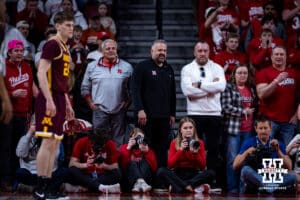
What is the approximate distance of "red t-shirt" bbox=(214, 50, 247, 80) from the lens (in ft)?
43.6

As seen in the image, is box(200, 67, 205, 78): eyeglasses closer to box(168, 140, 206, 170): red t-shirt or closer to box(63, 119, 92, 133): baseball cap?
box(168, 140, 206, 170): red t-shirt

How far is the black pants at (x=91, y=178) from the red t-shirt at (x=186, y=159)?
0.75m

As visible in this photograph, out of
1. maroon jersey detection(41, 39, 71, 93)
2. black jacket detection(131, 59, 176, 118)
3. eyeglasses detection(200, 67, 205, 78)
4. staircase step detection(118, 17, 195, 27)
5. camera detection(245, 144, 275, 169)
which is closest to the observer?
maroon jersey detection(41, 39, 71, 93)

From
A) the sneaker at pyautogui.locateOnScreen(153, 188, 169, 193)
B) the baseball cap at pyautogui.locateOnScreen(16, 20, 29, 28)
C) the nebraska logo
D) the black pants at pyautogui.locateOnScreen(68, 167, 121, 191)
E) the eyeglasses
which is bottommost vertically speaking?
the sneaker at pyautogui.locateOnScreen(153, 188, 169, 193)

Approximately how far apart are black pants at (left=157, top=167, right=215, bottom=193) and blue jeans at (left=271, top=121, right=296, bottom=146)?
144 cm

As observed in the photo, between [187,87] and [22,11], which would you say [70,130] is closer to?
[187,87]

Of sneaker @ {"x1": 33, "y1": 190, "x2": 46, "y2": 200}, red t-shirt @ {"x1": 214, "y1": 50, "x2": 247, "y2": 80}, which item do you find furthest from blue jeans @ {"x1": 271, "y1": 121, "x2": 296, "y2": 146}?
sneaker @ {"x1": 33, "y1": 190, "x2": 46, "y2": 200}

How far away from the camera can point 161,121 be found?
481 inches

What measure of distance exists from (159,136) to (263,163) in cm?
159

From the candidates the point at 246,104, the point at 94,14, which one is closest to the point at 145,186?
the point at 246,104

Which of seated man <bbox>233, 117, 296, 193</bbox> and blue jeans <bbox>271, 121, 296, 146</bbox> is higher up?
blue jeans <bbox>271, 121, 296, 146</bbox>

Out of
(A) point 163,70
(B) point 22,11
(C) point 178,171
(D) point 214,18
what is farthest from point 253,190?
(B) point 22,11

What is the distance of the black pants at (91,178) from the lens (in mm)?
11625

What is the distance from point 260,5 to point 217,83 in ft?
11.0
